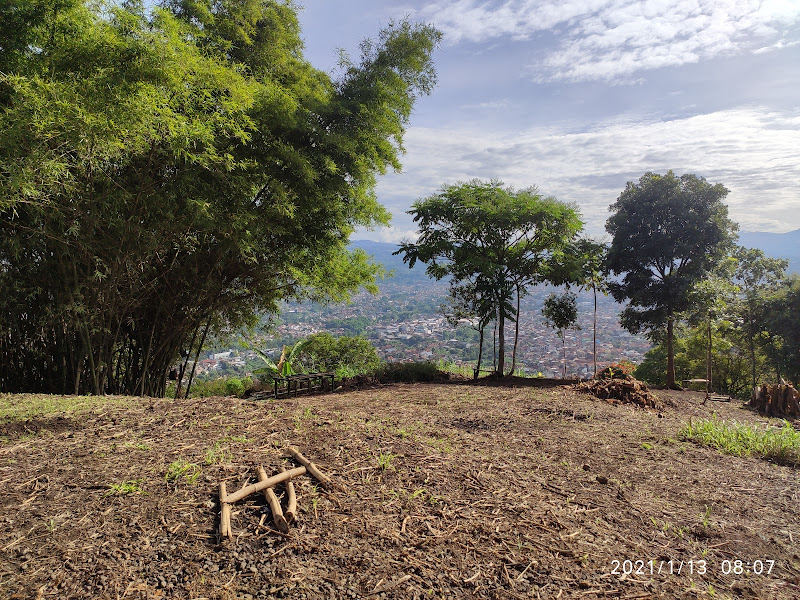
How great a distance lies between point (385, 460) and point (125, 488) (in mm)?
1347

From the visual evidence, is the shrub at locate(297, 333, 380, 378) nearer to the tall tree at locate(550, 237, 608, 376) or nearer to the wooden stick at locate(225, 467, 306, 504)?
the tall tree at locate(550, 237, 608, 376)

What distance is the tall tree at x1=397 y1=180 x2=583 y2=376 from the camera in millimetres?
7012

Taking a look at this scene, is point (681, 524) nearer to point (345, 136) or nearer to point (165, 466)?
point (165, 466)

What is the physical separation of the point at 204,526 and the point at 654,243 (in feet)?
26.7

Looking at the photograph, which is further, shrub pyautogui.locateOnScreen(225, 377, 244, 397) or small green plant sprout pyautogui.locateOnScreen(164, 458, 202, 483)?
shrub pyautogui.locateOnScreen(225, 377, 244, 397)

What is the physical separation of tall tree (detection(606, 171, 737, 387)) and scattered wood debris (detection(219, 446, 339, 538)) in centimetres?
732

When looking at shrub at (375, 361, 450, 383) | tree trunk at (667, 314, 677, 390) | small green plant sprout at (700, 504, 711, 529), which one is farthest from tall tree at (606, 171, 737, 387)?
small green plant sprout at (700, 504, 711, 529)

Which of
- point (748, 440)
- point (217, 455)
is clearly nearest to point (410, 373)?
point (748, 440)

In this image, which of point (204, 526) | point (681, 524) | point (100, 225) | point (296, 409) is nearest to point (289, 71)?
point (100, 225)

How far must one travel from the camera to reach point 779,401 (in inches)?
226

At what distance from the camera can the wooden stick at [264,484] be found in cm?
203

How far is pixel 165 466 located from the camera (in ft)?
7.63

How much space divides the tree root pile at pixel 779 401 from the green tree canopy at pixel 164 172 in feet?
19.6

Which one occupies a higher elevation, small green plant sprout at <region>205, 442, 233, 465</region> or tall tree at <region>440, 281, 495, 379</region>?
tall tree at <region>440, 281, 495, 379</region>
